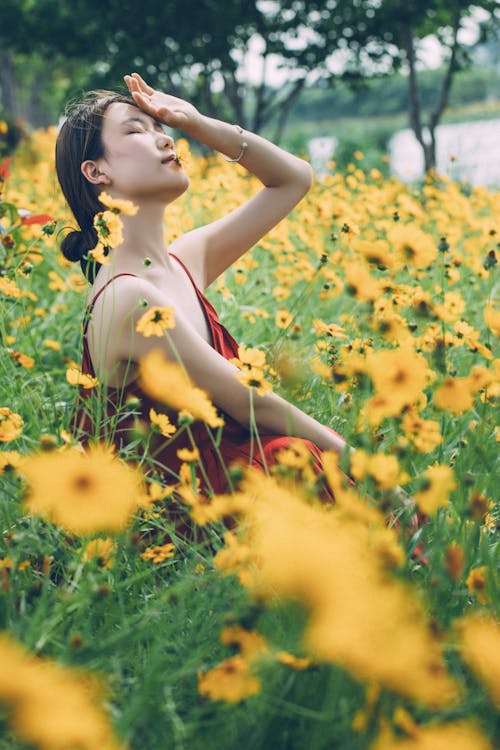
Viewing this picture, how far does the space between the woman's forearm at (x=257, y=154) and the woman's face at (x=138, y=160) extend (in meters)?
0.23

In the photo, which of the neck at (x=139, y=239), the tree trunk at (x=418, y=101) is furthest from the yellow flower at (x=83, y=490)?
the tree trunk at (x=418, y=101)

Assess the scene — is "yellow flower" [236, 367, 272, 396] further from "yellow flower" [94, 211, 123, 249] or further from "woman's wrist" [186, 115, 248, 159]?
"woman's wrist" [186, 115, 248, 159]

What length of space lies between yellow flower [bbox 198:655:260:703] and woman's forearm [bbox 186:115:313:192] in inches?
56.7

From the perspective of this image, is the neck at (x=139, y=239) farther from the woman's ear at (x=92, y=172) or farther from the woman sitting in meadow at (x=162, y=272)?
the woman's ear at (x=92, y=172)

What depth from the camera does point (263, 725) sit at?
91 centimetres

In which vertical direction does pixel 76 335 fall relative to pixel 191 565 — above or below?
below

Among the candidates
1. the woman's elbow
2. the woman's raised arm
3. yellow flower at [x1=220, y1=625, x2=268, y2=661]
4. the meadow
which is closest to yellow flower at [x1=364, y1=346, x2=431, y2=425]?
the meadow

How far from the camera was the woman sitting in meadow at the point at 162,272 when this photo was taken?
152cm

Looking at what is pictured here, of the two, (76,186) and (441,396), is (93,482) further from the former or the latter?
(76,186)

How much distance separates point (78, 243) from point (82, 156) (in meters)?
0.21

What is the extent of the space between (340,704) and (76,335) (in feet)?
6.79

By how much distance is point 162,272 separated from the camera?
1.78m

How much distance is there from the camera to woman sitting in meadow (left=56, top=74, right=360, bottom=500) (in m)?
1.52

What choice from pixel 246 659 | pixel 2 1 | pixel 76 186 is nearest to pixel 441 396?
pixel 246 659
